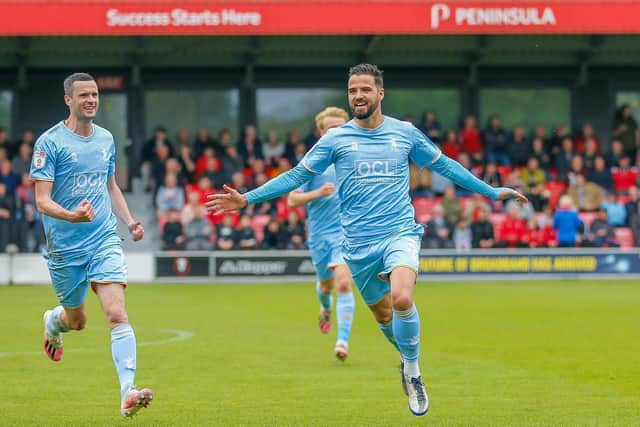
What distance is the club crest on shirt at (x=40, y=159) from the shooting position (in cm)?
887

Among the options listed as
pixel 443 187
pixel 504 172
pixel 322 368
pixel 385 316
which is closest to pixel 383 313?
pixel 385 316

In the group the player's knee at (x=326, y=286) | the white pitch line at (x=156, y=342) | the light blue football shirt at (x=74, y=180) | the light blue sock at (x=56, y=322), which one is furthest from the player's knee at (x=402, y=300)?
the white pitch line at (x=156, y=342)

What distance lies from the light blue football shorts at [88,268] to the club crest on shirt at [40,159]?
700 millimetres

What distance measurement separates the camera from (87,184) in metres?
9.07

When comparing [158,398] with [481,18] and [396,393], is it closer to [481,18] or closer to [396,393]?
[396,393]

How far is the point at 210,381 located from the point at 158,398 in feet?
3.57

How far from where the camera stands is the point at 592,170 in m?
30.2

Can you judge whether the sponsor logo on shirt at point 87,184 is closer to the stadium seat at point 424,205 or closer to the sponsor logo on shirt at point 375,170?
the sponsor logo on shirt at point 375,170

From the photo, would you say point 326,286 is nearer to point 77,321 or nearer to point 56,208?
point 77,321

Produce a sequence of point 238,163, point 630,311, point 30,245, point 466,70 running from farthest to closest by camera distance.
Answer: point 466,70
point 238,163
point 30,245
point 630,311

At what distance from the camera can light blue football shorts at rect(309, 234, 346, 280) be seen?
1302 centimetres

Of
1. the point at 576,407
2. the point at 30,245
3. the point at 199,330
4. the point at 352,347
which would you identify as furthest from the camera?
the point at 30,245

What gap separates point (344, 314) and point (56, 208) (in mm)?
4730

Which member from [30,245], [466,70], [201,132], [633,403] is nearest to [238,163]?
[201,132]
